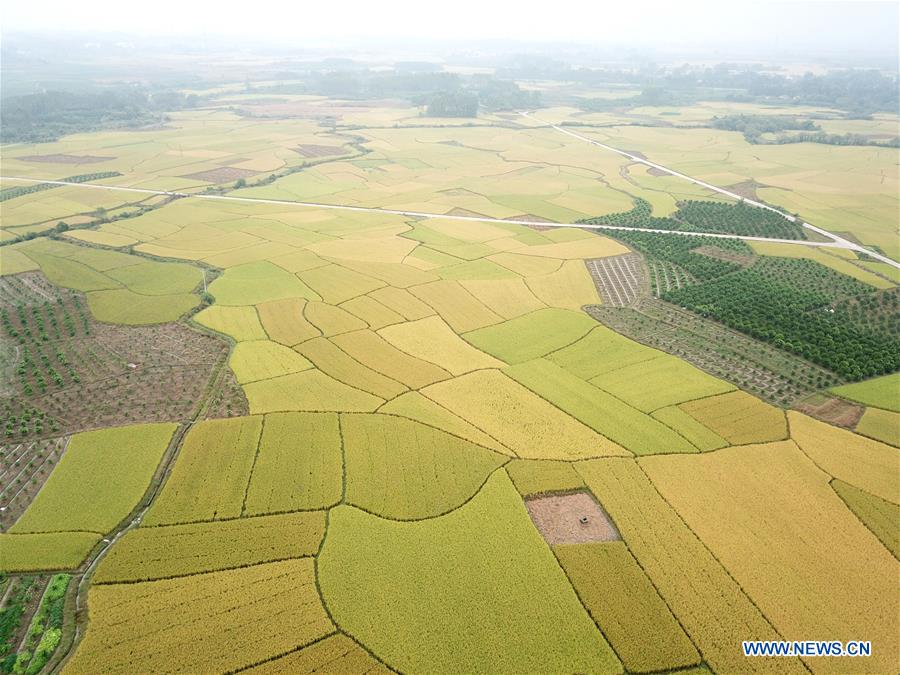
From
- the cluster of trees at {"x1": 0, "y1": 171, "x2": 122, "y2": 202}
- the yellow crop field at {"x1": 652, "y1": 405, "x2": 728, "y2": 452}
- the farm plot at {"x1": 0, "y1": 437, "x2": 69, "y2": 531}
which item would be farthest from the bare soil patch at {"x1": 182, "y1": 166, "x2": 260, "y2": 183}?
the yellow crop field at {"x1": 652, "y1": 405, "x2": 728, "y2": 452}

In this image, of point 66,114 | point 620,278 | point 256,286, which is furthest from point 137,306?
point 66,114

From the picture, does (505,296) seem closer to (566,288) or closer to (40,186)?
(566,288)

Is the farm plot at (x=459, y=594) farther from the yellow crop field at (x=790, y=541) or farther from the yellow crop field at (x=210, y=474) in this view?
the yellow crop field at (x=790, y=541)

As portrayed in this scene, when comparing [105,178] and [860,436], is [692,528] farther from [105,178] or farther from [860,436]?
[105,178]

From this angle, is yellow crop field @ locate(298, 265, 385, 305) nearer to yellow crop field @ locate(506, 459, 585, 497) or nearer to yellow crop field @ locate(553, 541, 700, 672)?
yellow crop field @ locate(506, 459, 585, 497)

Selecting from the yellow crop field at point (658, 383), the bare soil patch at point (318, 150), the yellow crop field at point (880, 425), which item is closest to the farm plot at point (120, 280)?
the yellow crop field at point (658, 383)
